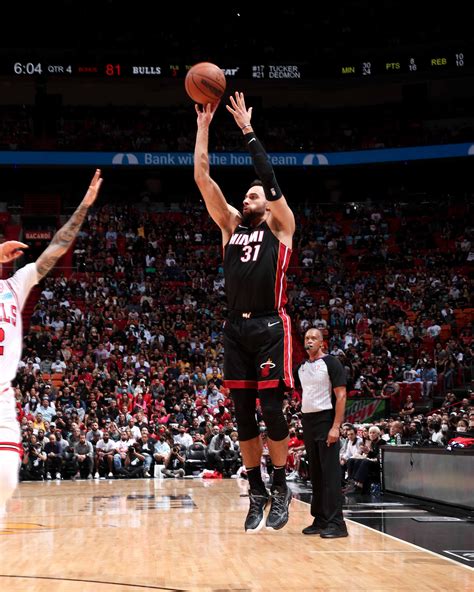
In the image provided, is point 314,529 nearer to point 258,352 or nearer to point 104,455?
point 258,352

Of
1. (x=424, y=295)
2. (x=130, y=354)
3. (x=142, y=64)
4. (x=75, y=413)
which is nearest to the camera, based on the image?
(x=75, y=413)

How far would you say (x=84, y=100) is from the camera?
35938 millimetres

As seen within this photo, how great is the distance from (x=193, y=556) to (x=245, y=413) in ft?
4.76

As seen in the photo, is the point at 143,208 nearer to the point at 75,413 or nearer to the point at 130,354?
the point at 130,354

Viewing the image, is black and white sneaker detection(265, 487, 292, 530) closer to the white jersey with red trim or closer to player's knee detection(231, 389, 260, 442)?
player's knee detection(231, 389, 260, 442)

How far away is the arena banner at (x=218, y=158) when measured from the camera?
32656mm

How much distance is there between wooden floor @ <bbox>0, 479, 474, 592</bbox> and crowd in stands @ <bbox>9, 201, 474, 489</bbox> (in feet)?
17.4

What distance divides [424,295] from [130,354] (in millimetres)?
9656

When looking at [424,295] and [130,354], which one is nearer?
[130,354]

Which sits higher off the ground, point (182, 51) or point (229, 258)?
point (182, 51)

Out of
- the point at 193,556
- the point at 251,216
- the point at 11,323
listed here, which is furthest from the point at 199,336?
the point at 11,323

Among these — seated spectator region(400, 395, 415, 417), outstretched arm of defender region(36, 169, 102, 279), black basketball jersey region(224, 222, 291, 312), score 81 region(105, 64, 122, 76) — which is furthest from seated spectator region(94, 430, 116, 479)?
score 81 region(105, 64, 122, 76)

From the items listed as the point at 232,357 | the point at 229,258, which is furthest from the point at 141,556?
the point at 229,258

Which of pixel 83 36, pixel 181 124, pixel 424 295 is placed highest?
pixel 83 36
